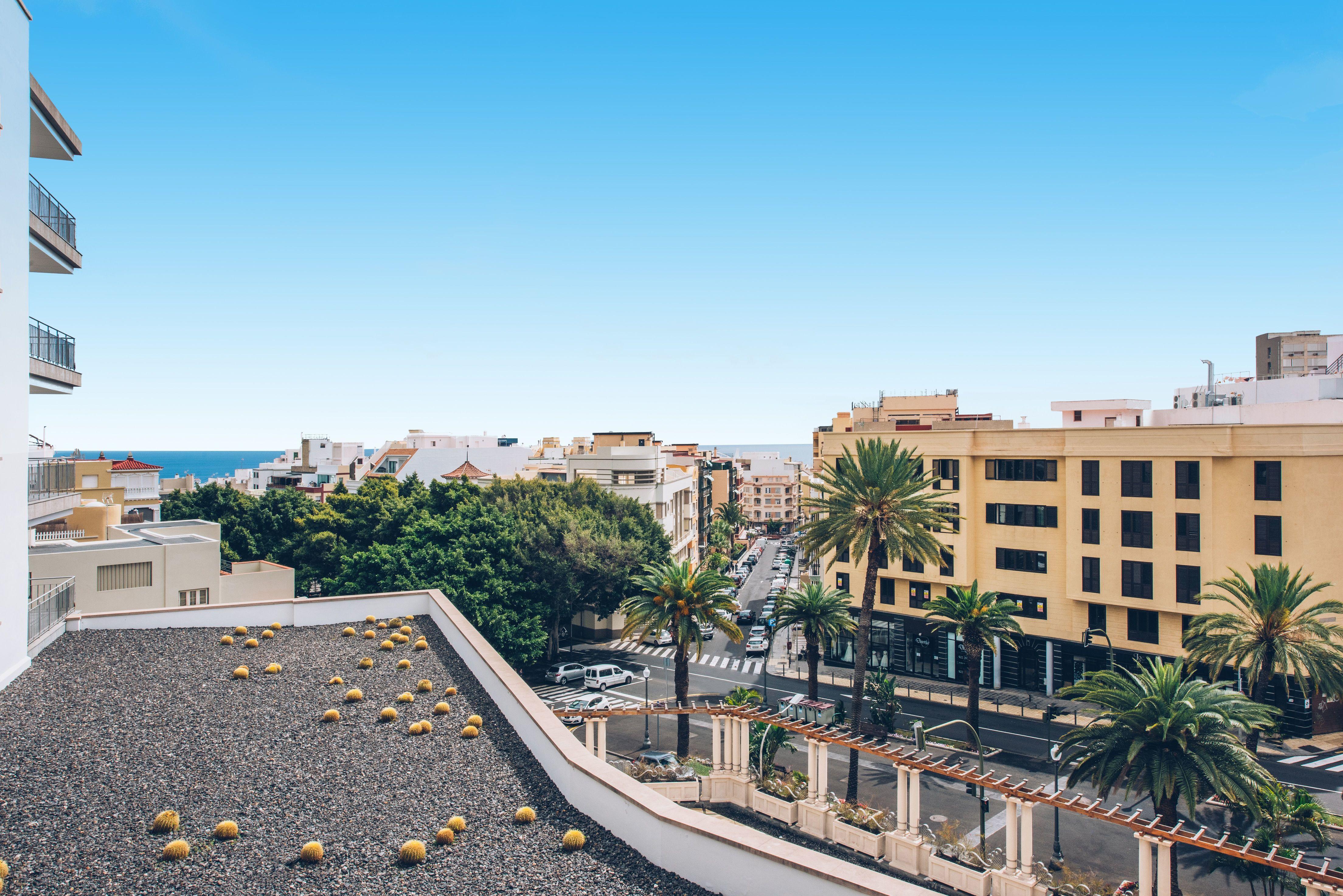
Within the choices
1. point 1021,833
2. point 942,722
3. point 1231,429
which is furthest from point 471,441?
point 1021,833

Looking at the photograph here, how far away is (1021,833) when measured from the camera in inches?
835

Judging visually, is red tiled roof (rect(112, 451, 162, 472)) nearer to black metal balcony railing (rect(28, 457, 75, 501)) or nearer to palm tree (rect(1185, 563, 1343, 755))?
black metal balcony railing (rect(28, 457, 75, 501))

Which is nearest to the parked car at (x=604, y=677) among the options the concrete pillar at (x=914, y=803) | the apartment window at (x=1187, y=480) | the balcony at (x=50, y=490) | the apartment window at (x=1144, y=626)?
the concrete pillar at (x=914, y=803)

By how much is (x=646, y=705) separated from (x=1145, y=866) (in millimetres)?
20771

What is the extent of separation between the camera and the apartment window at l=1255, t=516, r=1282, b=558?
40344 millimetres

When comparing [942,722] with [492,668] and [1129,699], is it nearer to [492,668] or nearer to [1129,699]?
[1129,699]

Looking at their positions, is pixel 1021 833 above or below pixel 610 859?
below

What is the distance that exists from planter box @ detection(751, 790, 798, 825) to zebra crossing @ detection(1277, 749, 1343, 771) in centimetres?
2662

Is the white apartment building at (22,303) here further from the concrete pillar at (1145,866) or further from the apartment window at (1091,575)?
the apartment window at (1091,575)

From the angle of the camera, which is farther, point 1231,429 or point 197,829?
point 1231,429

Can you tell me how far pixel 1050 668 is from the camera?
156ft

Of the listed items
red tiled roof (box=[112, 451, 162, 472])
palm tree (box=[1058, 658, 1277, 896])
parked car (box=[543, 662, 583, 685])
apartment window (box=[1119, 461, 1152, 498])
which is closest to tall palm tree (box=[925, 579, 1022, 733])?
apartment window (box=[1119, 461, 1152, 498])

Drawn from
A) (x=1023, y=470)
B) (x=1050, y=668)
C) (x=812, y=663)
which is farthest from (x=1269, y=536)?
(x=812, y=663)

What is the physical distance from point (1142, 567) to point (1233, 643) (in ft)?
31.4
